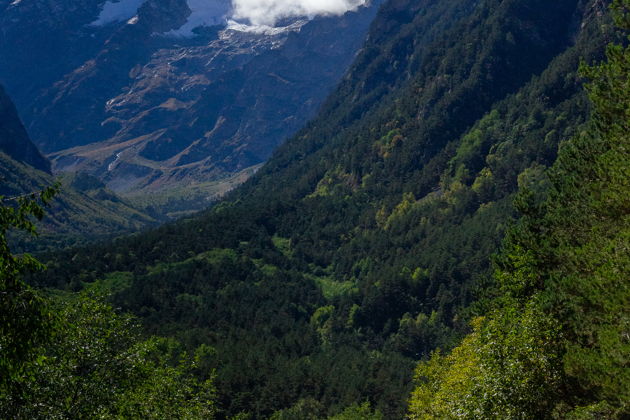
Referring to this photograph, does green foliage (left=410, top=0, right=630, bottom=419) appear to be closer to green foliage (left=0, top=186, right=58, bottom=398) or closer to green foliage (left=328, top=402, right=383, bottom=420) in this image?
green foliage (left=0, top=186, right=58, bottom=398)

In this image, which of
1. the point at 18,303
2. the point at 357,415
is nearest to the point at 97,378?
the point at 18,303

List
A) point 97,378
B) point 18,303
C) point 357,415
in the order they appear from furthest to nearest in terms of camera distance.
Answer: point 357,415 < point 97,378 < point 18,303

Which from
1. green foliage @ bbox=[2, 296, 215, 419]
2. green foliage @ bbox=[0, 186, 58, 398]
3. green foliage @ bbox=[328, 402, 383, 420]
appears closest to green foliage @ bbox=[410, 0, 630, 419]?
green foliage @ bbox=[2, 296, 215, 419]

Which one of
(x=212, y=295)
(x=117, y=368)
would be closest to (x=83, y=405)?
(x=117, y=368)

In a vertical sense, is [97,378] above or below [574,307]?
above

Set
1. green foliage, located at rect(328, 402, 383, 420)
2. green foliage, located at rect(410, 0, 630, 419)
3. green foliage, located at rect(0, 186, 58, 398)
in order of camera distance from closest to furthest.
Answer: green foliage, located at rect(0, 186, 58, 398), green foliage, located at rect(410, 0, 630, 419), green foliage, located at rect(328, 402, 383, 420)

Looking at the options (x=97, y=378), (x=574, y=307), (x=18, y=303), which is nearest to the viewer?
(x=18, y=303)

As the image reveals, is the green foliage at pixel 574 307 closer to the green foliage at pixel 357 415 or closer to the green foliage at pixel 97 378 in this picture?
the green foliage at pixel 97 378

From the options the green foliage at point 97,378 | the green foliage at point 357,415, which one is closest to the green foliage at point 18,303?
the green foliage at point 97,378

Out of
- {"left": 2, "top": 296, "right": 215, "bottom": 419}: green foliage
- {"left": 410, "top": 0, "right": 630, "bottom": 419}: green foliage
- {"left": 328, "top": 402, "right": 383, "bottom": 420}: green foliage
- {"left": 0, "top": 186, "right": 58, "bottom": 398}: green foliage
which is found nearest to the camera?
{"left": 0, "top": 186, "right": 58, "bottom": 398}: green foliage

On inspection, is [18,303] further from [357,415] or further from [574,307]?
[357,415]

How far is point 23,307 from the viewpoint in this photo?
16203 millimetres

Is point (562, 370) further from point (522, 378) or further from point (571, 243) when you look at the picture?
point (571, 243)

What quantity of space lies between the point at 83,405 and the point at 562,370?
2757cm
